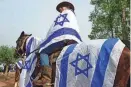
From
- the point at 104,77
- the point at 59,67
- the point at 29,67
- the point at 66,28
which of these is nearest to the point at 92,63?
the point at 104,77

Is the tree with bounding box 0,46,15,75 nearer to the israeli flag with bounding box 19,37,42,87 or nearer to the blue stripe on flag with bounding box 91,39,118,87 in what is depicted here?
the israeli flag with bounding box 19,37,42,87

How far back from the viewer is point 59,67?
629 cm

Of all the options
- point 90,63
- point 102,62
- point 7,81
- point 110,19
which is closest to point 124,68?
point 102,62

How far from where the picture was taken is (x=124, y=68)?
5.43m

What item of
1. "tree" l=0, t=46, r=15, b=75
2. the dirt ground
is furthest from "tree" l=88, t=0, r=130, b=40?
"tree" l=0, t=46, r=15, b=75

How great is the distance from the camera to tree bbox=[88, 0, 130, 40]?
1064 inches

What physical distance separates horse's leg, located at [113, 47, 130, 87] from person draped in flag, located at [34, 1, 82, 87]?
4.59 feet

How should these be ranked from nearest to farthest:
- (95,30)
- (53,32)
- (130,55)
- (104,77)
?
(130,55), (104,77), (53,32), (95,30)

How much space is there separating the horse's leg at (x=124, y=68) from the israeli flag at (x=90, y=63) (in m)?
0.06

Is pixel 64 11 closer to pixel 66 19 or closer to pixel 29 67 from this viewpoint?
pixel 66 19

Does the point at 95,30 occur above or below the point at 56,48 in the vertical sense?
above

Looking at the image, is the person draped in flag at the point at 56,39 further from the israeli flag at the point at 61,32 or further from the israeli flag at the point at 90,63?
the israeli flag at the point at 90,63

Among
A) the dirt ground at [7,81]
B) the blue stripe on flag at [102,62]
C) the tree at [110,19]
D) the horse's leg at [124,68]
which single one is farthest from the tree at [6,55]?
the horse's leg at [124,68]

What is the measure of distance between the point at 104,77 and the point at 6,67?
52751 millimetres
